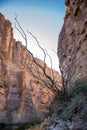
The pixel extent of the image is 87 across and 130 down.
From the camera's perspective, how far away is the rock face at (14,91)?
6524 cm

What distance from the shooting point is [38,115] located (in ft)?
240

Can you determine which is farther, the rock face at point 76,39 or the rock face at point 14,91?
the rock face at point 14,91

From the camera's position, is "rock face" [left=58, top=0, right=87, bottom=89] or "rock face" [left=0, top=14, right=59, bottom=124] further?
"rock face" [left=0, top=14, right=59, bottom=124]

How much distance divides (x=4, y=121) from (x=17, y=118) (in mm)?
3916

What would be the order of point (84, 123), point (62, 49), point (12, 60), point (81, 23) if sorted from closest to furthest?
point (84, 123), point (81, 23), point (62, 49), point (12, 60)

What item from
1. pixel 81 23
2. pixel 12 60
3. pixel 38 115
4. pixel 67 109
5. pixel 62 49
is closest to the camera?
pixel 67 109

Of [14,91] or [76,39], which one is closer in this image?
[76,39]

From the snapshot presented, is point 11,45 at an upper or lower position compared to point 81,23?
upper

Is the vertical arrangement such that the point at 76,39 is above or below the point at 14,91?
below

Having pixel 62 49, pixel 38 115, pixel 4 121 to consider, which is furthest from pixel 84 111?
pixel 38 115

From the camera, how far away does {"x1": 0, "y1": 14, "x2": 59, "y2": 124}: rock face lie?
65.2 metres

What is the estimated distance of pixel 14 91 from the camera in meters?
69.4

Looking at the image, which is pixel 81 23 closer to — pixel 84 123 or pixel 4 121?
pixel 84 123

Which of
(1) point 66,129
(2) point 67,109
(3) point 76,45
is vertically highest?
(3) point 76,45
